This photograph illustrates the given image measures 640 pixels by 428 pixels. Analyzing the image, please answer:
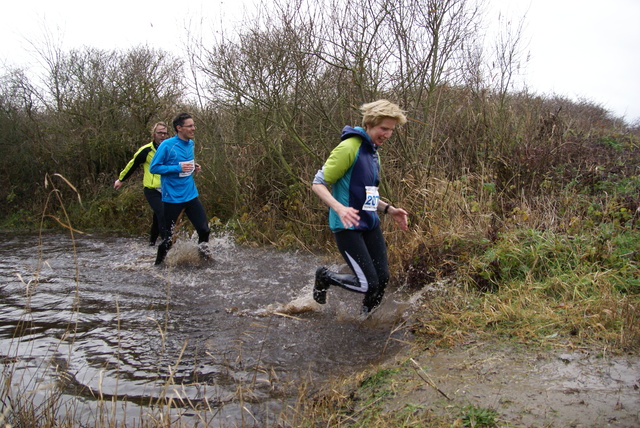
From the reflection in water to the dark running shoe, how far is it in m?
0.26

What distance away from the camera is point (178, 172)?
7180mm

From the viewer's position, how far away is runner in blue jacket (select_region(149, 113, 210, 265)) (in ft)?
23.3

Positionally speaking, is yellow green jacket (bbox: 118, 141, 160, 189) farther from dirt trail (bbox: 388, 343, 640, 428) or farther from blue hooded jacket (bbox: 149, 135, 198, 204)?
dirt trail (bbox: 388, 343, 640, 428)

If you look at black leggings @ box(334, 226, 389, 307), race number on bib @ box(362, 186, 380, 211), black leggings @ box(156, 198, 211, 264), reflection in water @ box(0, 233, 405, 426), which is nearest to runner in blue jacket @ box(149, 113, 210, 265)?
black leggings @ box(156, 198, 211, 264)

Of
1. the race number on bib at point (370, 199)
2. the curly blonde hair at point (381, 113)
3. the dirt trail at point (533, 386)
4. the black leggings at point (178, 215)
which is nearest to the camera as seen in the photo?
the dirt trail at point (533, 386)

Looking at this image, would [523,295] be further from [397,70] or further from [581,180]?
[397,70]

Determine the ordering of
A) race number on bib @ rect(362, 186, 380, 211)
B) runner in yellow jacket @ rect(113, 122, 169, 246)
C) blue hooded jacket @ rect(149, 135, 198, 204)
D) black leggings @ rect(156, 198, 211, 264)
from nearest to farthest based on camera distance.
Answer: race number on bib @ rect(362, 186, 380, 211), blue hooded jacket @ rect(149, 135, 198, 204), black leggings @ rect(156, 198, 211, 264), runner in yellow jacket @ rect(113, 122, 169, 246)

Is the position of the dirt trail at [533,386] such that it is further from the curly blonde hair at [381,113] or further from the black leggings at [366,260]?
the curly blonde hair at [381,113]

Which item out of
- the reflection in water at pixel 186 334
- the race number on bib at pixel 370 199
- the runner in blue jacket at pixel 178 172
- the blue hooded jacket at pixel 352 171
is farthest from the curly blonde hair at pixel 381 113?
the runner in blue jacket at pixel 178 172

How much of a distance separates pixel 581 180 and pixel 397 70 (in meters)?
3.14

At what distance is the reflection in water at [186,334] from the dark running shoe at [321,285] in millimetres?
256

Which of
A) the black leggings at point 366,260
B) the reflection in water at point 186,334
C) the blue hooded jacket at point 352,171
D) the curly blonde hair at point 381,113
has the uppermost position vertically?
the curly blonde hair at point 381,113

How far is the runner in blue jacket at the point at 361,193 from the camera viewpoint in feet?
14.1

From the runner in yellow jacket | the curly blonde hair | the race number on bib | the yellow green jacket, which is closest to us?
the curly blonde hair
